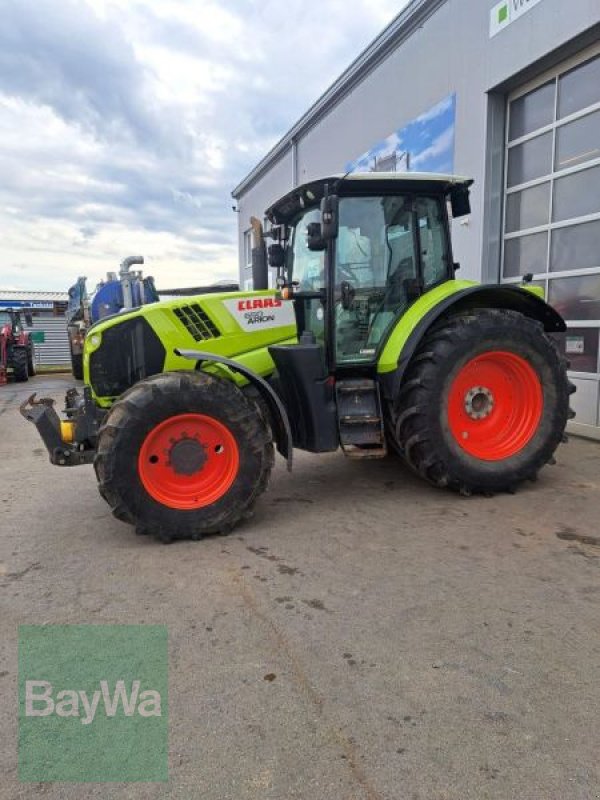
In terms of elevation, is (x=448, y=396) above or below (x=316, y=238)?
below

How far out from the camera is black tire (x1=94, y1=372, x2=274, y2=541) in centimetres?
358

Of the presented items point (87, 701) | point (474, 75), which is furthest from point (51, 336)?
point (87, 701)

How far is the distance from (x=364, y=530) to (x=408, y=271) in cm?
207

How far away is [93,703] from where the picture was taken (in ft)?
7.25

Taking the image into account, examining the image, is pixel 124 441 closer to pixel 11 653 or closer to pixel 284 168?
pixel 11 653

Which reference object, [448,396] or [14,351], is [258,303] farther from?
[14,351]

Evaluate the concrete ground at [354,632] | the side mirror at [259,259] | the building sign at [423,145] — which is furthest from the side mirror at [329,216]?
the building sign at [423,145]

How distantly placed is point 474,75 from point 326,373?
5.72m

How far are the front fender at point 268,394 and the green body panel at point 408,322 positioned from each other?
2.92 feet

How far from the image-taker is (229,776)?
6.05 feet

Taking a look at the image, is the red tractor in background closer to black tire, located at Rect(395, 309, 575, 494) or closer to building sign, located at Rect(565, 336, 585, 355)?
building sign, located at Rect(565, 336, 585, 355)

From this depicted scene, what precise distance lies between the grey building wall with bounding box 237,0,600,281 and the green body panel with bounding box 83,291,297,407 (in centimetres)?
459

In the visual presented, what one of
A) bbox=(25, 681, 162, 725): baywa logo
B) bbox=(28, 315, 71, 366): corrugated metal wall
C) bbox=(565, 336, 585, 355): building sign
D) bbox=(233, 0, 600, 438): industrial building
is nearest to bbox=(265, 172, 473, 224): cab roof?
bbox=(233, 0, 600, 438): industrial building

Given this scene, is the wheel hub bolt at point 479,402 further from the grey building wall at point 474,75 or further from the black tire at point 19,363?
the black tire at point 19,363
